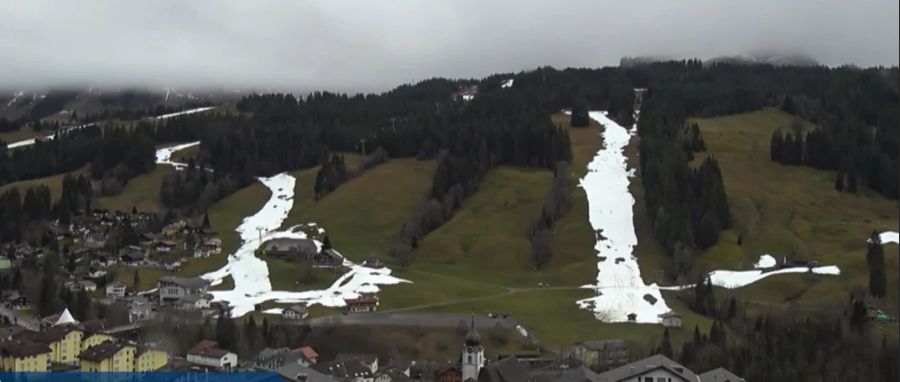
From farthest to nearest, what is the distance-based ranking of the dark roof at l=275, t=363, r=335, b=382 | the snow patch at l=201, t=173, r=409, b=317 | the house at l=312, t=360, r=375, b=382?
1. the snow patch at l=201, t=173, r=409, b=317
2. the house at l=312, t=360, r=375, b=382
3. the dark roof at l=275, t=363, r=335, b=382

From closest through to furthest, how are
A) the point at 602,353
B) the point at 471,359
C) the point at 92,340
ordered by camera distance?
1. the point at 471,359
2. the point at 92,340
3. the point at 602,353

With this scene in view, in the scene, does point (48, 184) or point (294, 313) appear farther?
point (48, 184)

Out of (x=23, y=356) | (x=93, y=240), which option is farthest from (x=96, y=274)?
(x=23, y=356)

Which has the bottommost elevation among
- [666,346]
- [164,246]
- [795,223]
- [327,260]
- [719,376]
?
[327,260]

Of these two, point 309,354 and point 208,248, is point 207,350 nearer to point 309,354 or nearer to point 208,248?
point 309,354

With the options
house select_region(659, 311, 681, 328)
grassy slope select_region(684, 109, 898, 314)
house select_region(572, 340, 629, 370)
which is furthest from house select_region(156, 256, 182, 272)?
grassy slope select_region(684, 109, 898, 314)

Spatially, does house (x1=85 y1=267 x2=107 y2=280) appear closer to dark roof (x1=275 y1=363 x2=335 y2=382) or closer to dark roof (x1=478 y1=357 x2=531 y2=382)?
dark roof (x1=275 y1=363 x2=335 y2=382)
